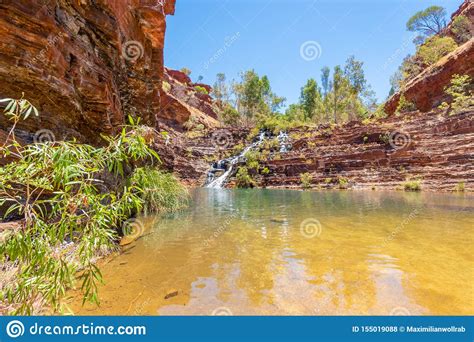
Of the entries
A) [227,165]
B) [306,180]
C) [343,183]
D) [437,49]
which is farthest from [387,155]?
[437,49]

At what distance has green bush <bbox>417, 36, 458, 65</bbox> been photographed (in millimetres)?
41781

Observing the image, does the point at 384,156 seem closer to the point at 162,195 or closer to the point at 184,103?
the point at 162,195

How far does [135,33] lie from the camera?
1230cm

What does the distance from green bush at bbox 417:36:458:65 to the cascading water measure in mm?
27534

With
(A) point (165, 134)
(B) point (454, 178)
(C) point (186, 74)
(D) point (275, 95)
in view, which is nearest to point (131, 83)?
(A) point (165, 134)

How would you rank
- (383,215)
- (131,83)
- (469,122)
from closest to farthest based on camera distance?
(383,215) → (131,83) → (469,122)

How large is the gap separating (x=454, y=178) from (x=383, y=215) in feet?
55.7

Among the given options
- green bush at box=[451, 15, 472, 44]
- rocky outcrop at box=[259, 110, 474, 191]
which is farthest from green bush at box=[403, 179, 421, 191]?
green bush at box=[451, 15, 472, 44]

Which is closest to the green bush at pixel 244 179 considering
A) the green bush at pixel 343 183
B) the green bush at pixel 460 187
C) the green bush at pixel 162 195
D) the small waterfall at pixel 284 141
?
the small waterfall at pixel 284 141

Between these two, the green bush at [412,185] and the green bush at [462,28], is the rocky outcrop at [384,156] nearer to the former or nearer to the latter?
the green bush at [412,185]

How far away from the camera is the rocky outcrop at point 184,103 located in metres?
57.2

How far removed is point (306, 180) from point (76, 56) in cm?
2686

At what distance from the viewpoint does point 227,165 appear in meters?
40.5

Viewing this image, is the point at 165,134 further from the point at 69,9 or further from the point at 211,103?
the point at 211,103
